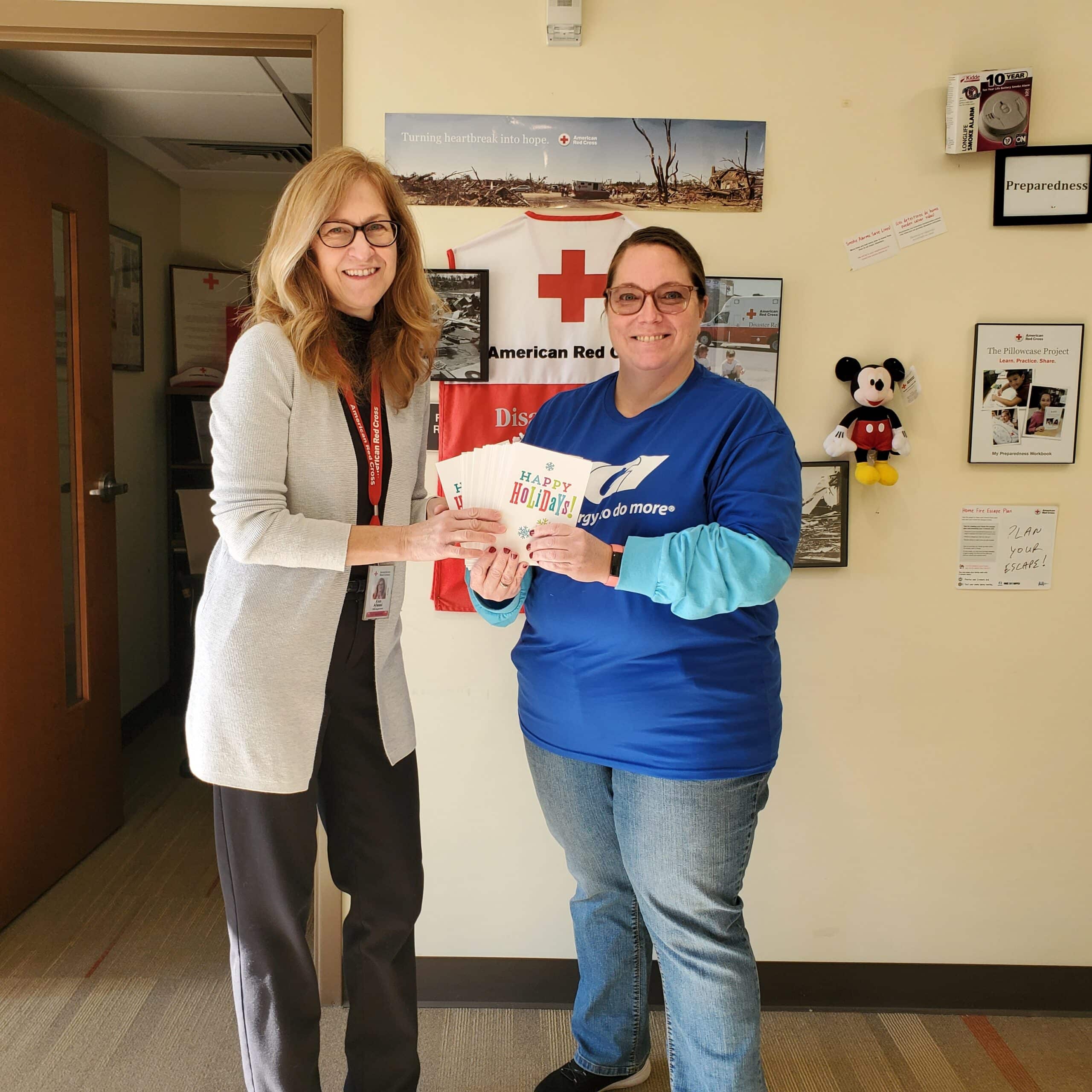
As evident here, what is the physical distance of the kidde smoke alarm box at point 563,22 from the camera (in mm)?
1916

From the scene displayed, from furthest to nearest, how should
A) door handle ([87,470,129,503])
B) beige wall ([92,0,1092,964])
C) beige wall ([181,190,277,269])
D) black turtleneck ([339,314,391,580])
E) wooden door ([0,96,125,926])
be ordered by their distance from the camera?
beige wall ([181,190,277,269])
door handle ([87,470,129,503])
wooden door ([0,96,125,926])
beige wall ([92,0,1092,964])
black turtleneck ([339,314,391,580])

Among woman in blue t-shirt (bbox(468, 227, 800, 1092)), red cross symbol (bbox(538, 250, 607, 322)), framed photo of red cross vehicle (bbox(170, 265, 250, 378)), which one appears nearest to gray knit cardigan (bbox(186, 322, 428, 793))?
woman in blue t-shirt (bbox(468, 227, 800, 1092))

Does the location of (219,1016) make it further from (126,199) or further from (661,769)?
(126,199)

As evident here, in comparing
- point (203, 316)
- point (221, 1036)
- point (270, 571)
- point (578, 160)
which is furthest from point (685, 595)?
point (203, 316)

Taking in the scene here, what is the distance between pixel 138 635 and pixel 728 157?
3245mm

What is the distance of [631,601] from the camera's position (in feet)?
4.96

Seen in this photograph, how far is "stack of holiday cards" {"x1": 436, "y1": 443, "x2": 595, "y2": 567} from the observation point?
1408 mm

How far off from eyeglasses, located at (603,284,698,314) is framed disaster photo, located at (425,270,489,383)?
1.94ft

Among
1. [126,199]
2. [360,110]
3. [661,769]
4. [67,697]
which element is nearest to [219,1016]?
[67,697]

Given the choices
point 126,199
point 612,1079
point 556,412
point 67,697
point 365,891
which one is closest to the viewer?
point 365,891

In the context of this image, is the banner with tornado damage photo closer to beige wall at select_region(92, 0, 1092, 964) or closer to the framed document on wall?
beige wall at select_region(92, 0, 1092, 964)

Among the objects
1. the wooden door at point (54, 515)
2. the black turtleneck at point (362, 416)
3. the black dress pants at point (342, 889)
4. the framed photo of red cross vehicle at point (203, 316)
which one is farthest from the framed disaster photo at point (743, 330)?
the framed photo of red cross vehicle at point (203, 316)

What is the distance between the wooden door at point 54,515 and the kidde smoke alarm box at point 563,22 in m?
1.52

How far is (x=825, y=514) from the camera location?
210 cm
